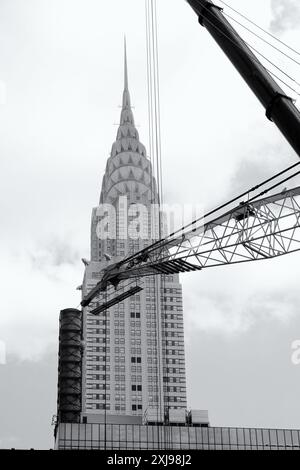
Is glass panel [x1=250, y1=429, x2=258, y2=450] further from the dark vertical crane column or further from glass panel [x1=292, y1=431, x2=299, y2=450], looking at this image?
the dark vertical crane column

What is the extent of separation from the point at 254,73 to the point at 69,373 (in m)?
94.7

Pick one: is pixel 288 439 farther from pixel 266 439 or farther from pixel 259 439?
pixel 259 439

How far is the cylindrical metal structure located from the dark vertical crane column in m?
91.7

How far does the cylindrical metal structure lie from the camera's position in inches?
5069

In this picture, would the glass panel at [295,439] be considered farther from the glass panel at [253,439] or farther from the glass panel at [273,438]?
the glass panel at [253,439]

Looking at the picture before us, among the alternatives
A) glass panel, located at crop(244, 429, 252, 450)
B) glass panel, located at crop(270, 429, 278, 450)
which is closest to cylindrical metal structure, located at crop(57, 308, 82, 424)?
glass panel, located at crop(244, 429, 252, 450)

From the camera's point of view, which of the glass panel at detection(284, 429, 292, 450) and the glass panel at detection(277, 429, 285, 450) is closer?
the glass panel at detection(277, 429, 285, 450)

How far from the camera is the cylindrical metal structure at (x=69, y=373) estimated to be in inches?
5069

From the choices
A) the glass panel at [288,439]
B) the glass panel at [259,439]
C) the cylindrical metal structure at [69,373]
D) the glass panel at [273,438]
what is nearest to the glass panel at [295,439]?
the glass panel at [288,439]

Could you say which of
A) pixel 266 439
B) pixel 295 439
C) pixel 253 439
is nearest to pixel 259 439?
pixel 253 439

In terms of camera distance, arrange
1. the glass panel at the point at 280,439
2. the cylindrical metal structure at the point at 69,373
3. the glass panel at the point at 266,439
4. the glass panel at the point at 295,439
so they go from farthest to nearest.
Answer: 1. the glass panel at the point at 295,439
2. the glass panel at the point at 280,439
3. the glass panel at the point at 266,439
4. the cylindrical metal structure at the point at 69,373

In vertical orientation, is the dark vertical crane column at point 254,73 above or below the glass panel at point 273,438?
below

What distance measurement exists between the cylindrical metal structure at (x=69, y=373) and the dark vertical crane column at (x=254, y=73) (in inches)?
3610
